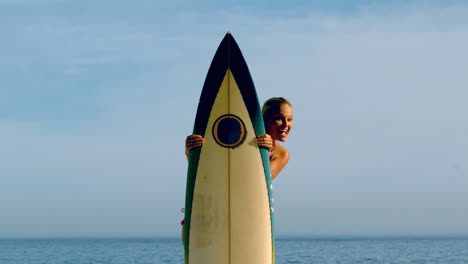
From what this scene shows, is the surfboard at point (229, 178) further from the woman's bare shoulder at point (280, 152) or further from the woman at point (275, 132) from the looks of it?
the woman's bare shoulder at point (280, 152)

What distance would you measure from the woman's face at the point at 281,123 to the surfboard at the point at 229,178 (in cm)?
23

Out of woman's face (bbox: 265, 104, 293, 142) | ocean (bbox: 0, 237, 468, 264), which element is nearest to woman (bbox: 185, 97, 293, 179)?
woman's face (bbox: 265, 104, 293, 142)

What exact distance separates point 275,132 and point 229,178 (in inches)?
28.5

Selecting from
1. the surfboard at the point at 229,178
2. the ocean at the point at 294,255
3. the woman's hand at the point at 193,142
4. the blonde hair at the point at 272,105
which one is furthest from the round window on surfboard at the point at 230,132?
the ocean at the point at 294,255

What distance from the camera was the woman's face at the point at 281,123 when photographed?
7.17m

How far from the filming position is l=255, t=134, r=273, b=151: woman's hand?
6988 mm

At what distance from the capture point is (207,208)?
22.8 ft

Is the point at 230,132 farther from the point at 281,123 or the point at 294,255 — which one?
the point at 294,255

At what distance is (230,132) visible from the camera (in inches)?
276

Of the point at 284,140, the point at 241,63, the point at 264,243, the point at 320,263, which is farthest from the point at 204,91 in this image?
the point at 320,263

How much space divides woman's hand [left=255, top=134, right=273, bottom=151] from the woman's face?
193 mm

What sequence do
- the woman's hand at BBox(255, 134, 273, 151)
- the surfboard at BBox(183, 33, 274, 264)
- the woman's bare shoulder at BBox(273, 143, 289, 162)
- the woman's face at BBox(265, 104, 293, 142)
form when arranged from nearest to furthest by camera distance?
the surfboard at BBox(183, 33, 274, 264), the woman's hand at BBox(255, 134, 273, 151), the woman's face at BBox(265, 104, 293, 142), the woman's bare shoulder at BBox(273, 143, 289, 162)

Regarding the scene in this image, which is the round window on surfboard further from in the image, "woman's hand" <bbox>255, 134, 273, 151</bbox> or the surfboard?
"woman's hand" <bbox>255, 134, 273, 151</bbox>

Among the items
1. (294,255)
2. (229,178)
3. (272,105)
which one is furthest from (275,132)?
(294,255)
